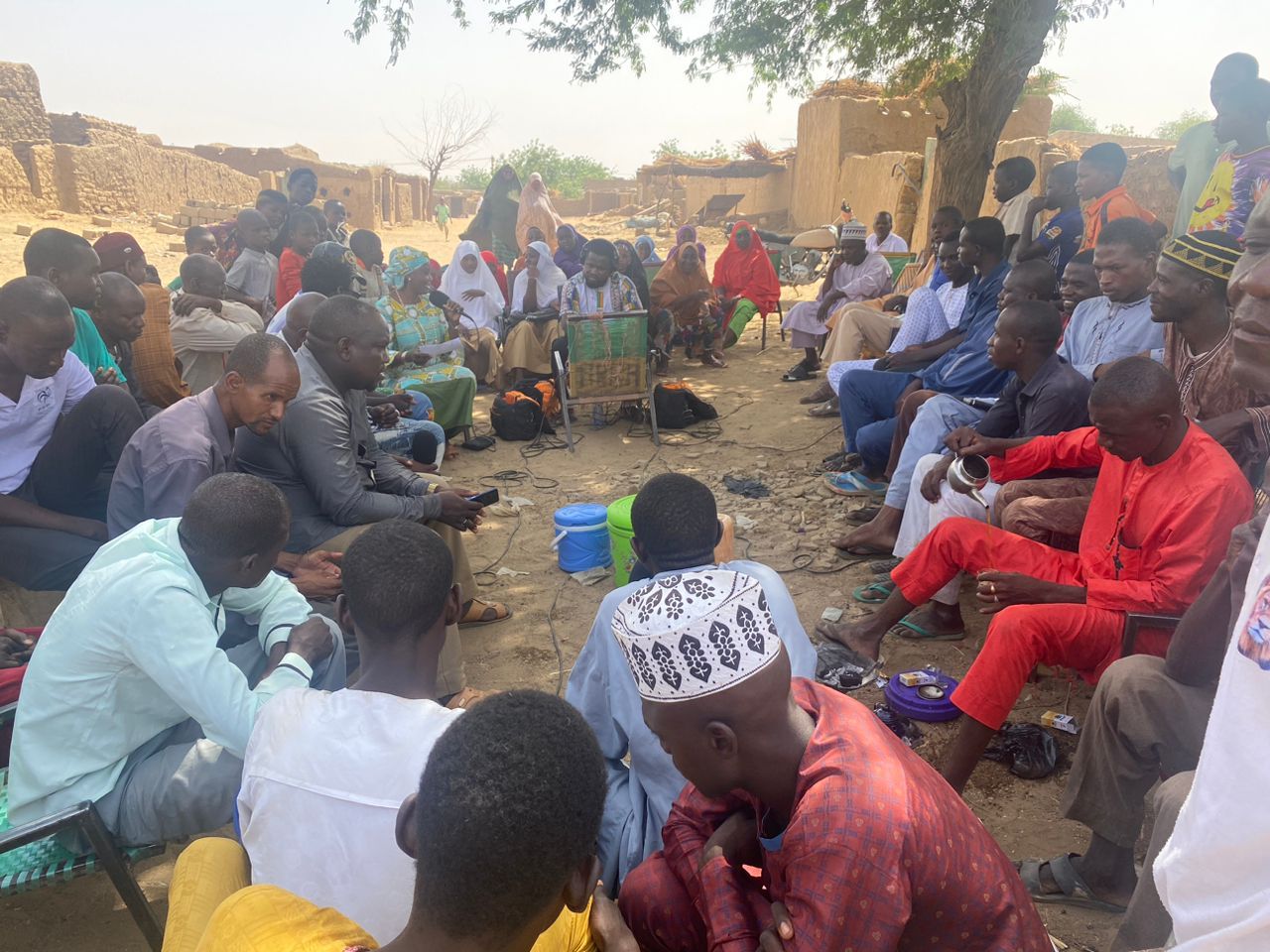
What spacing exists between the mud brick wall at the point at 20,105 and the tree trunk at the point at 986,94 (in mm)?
21348

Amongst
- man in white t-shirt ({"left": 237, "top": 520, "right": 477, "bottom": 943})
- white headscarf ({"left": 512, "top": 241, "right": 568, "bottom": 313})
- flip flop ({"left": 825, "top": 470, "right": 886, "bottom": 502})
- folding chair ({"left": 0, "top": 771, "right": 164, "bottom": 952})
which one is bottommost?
flip flop ({"left": 825, "top": 470, "right": 886, "bottom": 502})

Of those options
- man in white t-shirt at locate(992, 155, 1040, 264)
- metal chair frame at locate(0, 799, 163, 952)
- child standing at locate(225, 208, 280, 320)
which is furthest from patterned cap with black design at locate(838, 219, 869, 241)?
metal chair frame at locate(0, 799, 163, 952)

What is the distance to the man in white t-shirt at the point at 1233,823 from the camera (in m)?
1.14

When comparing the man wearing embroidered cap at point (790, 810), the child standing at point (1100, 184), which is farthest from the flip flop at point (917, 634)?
the child standing at point (1100, 184)

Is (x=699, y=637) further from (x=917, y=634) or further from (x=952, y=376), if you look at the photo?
(x=952, y=376)

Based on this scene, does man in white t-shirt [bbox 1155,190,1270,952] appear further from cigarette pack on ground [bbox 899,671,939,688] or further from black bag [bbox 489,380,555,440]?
black bag [bbox 489,380,555,440]

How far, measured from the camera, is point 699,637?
1623 millimetres

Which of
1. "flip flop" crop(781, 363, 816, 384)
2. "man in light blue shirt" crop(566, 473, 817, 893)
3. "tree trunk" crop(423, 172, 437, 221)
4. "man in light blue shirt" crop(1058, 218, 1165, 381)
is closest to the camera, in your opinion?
"man in light blue shirt" crop(566, 473, 817, 893)

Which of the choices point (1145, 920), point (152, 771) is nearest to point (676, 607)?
point (1145, 920)

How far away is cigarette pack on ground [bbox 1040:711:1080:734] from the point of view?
337 cm

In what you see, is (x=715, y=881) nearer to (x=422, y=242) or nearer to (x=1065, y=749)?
(x=1065, y=749)

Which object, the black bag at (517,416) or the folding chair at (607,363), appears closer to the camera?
the folding chair at (607,363)

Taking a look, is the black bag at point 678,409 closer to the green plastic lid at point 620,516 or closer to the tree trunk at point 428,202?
the green plastic lid at point 620,516

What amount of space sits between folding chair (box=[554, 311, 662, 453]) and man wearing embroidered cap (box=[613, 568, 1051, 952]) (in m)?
5.54
